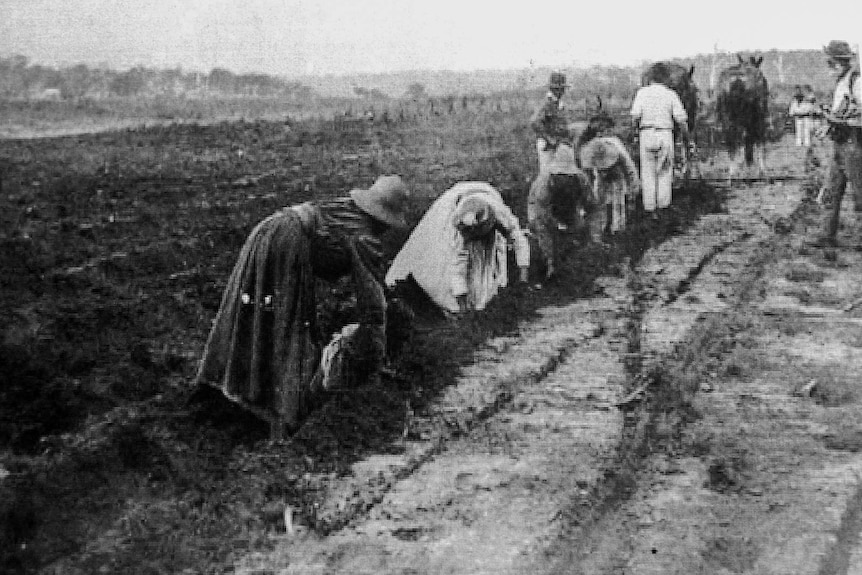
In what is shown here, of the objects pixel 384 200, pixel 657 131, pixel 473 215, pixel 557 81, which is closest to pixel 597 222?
pixel 557 81

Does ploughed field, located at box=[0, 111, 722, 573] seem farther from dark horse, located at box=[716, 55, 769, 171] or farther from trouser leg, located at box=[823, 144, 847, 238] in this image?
trouser leg, located at box=[823, 144, 847, 238]

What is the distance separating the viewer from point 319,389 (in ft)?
18.2

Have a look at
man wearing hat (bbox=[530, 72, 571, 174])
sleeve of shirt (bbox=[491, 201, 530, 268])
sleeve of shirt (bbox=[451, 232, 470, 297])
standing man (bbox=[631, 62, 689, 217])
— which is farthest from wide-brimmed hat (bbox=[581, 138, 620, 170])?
sleeve of shirt (bbox=[451, 232, 470, 297])

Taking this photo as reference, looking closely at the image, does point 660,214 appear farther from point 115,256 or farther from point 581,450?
point 581,450

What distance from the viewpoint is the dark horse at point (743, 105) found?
13.3 m

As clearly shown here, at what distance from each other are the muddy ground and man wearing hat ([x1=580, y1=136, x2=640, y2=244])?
1.17 ft

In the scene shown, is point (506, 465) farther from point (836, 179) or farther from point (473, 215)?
point (836, 179)

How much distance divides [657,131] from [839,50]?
7.31 feet

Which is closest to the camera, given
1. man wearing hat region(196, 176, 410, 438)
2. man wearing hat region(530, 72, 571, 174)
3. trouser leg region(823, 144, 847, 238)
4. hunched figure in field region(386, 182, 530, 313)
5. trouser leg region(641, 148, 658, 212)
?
man wearing hat region(196, 176, 410, 438)

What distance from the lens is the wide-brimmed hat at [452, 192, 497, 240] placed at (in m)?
6.68

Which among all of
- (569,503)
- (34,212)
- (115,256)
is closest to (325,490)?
(569,503)

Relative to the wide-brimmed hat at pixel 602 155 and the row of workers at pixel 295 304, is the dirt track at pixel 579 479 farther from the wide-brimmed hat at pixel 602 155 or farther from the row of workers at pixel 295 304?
the wide-brimmed hat at pixel 602 155

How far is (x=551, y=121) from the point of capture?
9875 mm

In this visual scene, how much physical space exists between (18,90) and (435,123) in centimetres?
1029
